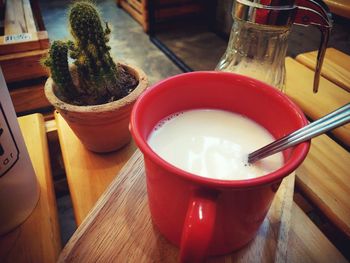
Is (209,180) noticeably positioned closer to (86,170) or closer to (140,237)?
(140,237)

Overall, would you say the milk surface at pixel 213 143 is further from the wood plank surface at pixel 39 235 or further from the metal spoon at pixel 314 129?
the wood plank surface at pixel 39 235

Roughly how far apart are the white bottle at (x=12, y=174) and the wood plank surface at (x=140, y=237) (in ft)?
0.42

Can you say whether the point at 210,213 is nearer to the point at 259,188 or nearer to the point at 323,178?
the point at 259,188

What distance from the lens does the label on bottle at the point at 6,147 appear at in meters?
0.40

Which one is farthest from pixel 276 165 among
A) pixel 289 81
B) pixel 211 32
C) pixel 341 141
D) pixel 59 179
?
pixel 211 32

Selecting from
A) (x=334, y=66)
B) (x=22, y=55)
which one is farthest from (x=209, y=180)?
(x=22, y=55)

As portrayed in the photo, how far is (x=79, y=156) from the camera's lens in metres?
0.63

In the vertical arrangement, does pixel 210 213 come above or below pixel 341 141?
above

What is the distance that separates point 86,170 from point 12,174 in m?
0.18

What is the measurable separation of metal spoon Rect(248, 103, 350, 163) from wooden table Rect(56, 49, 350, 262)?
0.17 meters

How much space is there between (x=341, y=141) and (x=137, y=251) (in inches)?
21.4

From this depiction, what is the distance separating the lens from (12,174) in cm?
43

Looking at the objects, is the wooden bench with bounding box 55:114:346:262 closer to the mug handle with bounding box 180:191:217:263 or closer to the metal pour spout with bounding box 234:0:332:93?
the mug handle with bounding box 180:191:217:263

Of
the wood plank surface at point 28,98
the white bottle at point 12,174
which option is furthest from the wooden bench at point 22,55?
the white bottle at point 12,174
